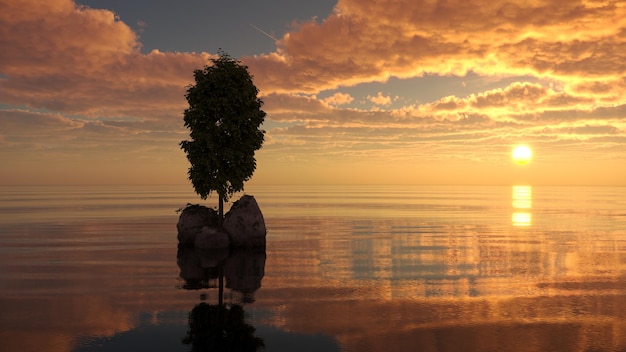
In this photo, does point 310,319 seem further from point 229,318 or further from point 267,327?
point 229,318

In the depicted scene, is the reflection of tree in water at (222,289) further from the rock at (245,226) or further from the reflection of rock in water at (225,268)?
the rock at (245,226)

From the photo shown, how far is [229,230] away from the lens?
3319 centimetres

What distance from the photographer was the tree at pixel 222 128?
34844mm

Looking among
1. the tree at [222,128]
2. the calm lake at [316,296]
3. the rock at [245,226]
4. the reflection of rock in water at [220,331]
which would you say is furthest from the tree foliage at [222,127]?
the reflection of rock in water at [220,331]

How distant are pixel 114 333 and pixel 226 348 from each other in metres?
3.71

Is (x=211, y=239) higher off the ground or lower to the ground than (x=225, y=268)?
higher

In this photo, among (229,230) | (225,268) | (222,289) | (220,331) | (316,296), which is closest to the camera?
(220,331)

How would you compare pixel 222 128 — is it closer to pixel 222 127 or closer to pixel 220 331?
pixel 222 127

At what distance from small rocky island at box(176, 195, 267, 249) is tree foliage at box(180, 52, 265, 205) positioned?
7.40ft

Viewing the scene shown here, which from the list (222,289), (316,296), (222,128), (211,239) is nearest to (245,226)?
(211,239)

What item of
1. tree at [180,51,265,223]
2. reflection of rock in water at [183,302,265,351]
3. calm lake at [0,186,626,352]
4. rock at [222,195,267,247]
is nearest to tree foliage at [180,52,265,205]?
tree at [180,51,265,223]

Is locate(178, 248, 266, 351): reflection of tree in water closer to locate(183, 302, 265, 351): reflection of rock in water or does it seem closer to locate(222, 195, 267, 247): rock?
locate(183, 302, 265, 351): reflection of rock in water

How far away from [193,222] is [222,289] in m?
15.2

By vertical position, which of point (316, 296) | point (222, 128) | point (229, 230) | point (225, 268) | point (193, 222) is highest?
point (222, 128)
